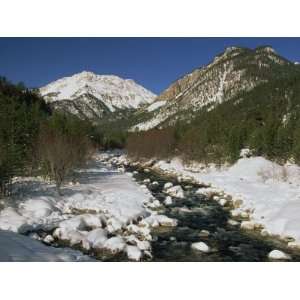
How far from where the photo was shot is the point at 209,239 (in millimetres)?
19375

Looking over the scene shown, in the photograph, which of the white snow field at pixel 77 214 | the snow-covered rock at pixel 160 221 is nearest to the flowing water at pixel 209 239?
the snow-covered rock at pixel 160 221

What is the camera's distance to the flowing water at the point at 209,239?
16.5 m

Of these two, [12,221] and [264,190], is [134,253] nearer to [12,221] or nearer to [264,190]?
[12,221]

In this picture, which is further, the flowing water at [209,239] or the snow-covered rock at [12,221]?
the snow-covered rock at [12,221]

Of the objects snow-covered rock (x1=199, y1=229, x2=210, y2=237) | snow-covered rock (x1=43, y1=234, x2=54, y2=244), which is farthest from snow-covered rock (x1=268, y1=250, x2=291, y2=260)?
snow-covered rock (x1=43, y1=234, x2=54, y2=244)

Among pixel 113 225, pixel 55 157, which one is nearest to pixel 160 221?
pixel 113 225

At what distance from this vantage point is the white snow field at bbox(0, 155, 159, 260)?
694 inches

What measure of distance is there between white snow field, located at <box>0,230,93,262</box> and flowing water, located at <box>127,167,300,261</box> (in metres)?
3.75

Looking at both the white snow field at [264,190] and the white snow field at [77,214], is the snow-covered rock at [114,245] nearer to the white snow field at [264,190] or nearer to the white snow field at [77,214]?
the white snow field at [77,214]

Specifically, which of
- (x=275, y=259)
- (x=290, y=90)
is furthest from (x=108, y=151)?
(x=275, y=259)

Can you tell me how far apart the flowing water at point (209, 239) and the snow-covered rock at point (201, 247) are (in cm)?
25

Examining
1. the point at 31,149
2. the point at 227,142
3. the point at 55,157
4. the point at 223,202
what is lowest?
the point at 223,202

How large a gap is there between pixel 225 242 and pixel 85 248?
710 cm

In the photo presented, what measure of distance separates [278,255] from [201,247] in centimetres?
350
